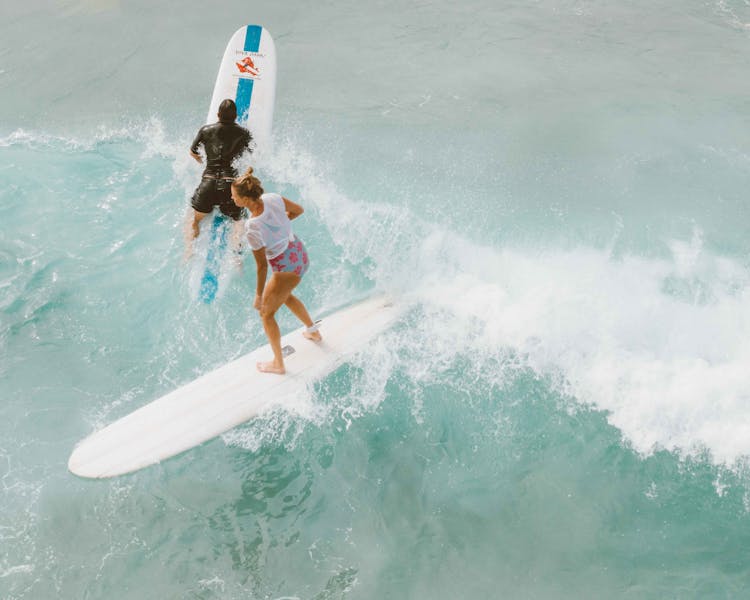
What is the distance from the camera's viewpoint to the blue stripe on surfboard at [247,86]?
25.1 feet

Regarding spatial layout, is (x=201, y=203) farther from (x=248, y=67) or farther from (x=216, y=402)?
(x=248, y=67)

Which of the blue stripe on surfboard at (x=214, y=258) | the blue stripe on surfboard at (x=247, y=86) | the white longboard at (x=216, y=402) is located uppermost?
the blue stripe on surfboard at (x=247, y=86)

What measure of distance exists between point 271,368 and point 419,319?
1.59 meters

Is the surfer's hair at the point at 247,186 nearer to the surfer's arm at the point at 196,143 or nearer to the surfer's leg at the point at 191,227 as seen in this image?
the surfer's arm at the point at 196,143

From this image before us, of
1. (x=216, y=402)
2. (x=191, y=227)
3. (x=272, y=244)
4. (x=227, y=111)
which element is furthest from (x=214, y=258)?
(x=272, y=244)

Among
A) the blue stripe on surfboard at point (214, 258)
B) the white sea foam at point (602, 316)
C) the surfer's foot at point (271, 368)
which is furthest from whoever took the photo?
Result: the blue stripe on surfboard at point (214, 258)

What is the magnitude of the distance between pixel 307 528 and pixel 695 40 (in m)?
10.5

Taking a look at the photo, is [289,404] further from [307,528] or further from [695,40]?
[695,40]

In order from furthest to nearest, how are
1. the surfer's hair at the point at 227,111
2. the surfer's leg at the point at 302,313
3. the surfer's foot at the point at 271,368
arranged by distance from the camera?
1. the surfer's hair at the point at 227,111
2. the surfer's foot at the point at 271,368
3. the surfer's leg at the point at 302,313

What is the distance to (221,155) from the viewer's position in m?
6.21

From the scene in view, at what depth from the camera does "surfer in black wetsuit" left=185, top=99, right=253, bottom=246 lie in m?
6.18

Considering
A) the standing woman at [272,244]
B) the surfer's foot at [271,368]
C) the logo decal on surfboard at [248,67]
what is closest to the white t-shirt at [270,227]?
the standing woman at [272,244]

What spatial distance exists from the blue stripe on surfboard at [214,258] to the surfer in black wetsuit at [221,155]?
0.17 meters

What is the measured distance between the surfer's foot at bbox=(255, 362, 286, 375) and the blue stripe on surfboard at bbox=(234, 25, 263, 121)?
3.62 m
